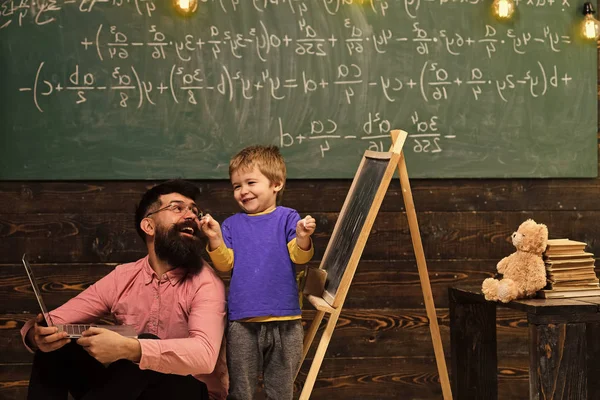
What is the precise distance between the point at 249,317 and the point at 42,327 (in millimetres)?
661

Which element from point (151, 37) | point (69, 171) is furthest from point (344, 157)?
point (69, 171)

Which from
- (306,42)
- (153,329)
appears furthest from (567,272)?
(306,42)

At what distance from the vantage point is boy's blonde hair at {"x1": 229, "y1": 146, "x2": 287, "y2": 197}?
2.59 metres

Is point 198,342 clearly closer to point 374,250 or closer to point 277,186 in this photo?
point 277,186

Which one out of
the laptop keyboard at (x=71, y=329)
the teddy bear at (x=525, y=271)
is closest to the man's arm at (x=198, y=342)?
the laptop keyboard at (x=71, y=329)

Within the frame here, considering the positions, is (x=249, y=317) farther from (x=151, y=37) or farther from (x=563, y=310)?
(x=151, y=37)

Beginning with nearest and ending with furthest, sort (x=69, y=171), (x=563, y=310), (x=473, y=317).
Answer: (x=563, y=310) < (x=473, y=317) < (x=69, y=171)

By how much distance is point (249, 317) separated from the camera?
8.27 feet

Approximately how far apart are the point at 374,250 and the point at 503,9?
1.27 meters

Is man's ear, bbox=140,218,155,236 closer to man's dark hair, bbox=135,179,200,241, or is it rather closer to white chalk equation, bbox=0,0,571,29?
man's dark hair, bbox=135,179,200,241

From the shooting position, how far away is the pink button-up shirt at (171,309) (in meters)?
2.40

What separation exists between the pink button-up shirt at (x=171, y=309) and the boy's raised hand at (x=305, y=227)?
0.36 metres

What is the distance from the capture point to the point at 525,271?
236cm

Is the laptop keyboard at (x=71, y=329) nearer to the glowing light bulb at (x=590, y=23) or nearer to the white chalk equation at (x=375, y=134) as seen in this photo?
the white chalk equation at (x=375, y=134)
